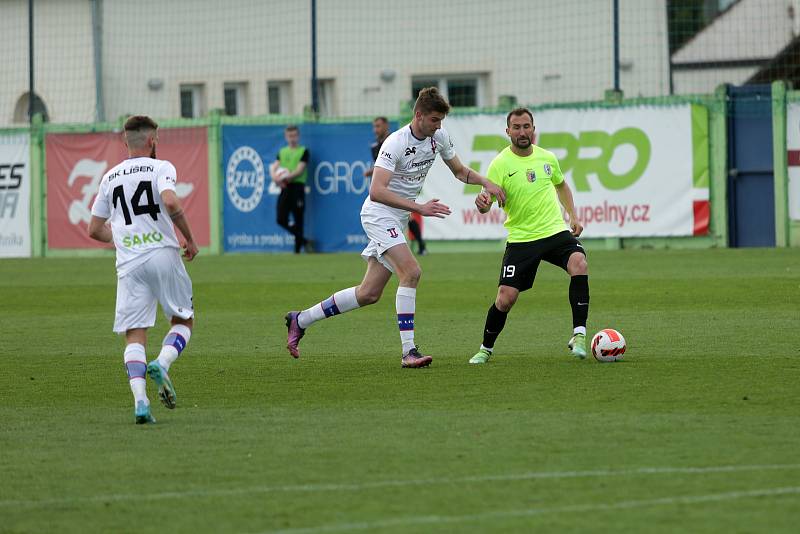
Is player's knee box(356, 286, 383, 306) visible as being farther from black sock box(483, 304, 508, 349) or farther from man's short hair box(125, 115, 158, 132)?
man's short hair box(125, 115, 158, 132)

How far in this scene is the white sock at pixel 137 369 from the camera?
26.8 ft

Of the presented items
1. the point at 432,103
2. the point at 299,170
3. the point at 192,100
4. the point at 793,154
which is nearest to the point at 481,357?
the point at 432,103

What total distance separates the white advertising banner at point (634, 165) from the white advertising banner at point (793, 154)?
1.26 meters

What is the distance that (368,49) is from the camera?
35.9 m

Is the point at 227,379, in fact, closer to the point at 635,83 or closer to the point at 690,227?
the point at 690,227

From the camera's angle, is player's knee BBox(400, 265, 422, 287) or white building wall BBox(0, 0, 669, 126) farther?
white building wall BBox(0, 0, 669, 126)

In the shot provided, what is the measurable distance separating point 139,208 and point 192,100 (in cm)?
2910

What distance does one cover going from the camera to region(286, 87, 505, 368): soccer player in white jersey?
34.6 feet

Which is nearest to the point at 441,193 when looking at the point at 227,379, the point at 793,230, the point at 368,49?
the point at 793,230

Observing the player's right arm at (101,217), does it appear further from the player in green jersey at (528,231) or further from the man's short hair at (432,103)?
the player in green jersey at (528,231)

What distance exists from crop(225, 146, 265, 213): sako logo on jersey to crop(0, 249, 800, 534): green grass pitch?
11.3 m

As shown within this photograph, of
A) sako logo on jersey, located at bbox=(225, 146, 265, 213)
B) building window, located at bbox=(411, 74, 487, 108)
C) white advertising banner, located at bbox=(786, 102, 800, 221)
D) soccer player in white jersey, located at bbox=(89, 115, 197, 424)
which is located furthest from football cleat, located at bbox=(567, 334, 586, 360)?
building window, located at bbox=(411, 74, 487, 108)

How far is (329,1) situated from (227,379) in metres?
26.2

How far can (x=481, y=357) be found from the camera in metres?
10.7
